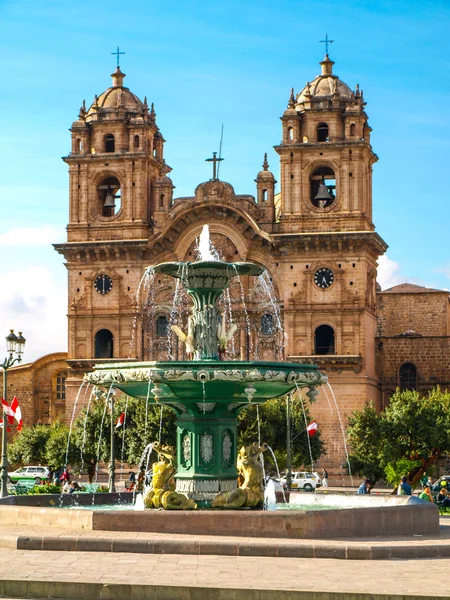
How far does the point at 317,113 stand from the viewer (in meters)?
62.8

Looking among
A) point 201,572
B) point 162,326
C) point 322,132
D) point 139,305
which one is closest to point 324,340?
point 162,326

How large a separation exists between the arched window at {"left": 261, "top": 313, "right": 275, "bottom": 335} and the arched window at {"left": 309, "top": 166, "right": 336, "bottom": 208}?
5579mm

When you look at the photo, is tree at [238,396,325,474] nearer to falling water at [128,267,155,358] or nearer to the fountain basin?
falling water at [128,267,155,358]

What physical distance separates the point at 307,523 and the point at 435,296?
176ft

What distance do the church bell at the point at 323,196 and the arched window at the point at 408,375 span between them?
31.3ft

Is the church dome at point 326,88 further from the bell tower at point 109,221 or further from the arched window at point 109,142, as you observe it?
the arched window at point 109,142

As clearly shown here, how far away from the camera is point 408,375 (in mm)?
66688

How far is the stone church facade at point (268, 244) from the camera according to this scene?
61.2 m

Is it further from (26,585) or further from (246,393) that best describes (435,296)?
(26,585)

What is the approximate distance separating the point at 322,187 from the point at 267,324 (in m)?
6.76

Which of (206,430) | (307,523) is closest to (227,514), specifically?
(307,523)

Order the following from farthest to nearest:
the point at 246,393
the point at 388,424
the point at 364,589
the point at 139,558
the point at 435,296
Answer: the point at 435,296, the point at 388,424, the point at 246,393, the point at 139,558, the point at 364,589

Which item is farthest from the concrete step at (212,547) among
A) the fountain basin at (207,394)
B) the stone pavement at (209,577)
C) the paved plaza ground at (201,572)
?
the fountain basin at (207,394)

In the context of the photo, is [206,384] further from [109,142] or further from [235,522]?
[109,142]
